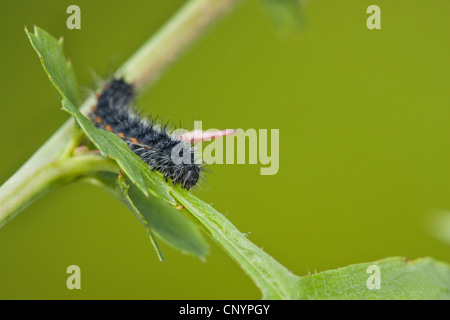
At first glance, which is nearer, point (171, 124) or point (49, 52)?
point (49, 52)

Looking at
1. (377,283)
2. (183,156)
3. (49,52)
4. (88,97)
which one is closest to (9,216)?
(49,52)

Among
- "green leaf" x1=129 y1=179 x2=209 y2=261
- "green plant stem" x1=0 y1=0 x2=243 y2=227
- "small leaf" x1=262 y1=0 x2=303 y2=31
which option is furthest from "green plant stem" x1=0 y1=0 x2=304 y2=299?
"small leaf" x1=262 y1=0 x2=303 y2=31

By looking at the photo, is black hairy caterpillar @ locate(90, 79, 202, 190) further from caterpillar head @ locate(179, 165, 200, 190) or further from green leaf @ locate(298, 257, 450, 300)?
green leaf @ locate(298, 257, 450, 300)

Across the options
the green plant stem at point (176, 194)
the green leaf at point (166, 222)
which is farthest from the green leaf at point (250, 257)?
the green leaf at point (166, 222)

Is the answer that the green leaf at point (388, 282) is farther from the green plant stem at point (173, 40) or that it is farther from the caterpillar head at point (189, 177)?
the green plant stem at point (173, 40)

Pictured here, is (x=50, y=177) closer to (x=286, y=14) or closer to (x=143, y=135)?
(x=143, y=135)

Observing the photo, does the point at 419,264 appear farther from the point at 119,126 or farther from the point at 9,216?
the point at 119,126
